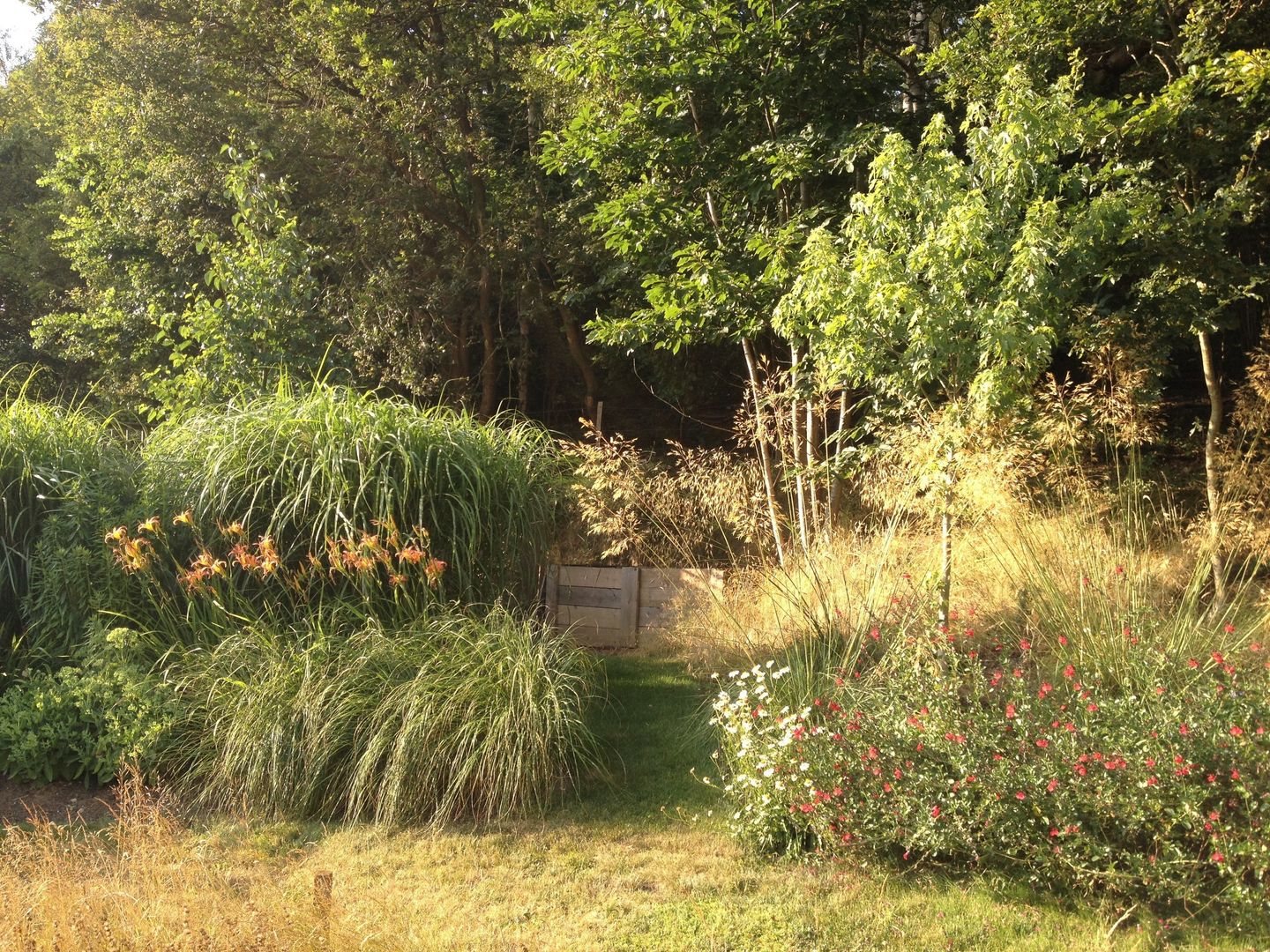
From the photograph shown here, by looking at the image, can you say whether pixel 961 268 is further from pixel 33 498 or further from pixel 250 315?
pixel 250 315

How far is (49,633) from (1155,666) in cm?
587

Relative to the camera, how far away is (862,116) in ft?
29.5

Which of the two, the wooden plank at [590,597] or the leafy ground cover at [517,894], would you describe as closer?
the leafy ground cover at [517,894]

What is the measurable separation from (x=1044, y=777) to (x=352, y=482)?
4.16 metres

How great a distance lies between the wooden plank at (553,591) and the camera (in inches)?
316

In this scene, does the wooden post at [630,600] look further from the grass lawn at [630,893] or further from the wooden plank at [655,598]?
the grass lawn at [630,893]

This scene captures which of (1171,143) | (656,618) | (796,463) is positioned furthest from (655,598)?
(1171,143)

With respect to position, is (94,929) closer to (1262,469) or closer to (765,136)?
(1262,469)

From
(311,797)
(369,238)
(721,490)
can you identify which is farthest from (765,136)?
(311,797)

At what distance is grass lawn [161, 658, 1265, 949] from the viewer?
3.59 metres

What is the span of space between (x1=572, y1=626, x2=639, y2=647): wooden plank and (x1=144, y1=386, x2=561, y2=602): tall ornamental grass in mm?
1562

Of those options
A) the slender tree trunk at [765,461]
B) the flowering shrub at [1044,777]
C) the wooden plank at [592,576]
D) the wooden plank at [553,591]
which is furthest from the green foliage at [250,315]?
the flowering shrub at [1044,777]

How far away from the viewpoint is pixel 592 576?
848 cm

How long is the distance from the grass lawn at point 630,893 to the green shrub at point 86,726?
0.88 meters
